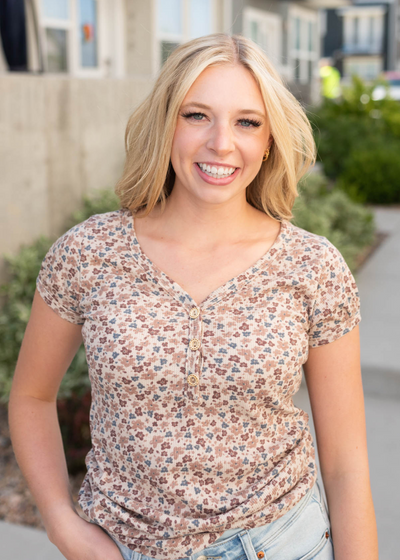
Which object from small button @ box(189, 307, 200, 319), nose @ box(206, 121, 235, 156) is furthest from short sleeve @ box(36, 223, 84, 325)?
nose @ box(206, 121, 235, 156)

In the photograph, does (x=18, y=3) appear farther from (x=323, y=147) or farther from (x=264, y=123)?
(x=323, y=147)

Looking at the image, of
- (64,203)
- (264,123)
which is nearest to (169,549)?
(264,123)

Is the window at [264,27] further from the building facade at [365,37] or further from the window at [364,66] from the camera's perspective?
the window at [364,66]

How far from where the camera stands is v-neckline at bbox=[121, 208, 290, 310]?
161 centimetres

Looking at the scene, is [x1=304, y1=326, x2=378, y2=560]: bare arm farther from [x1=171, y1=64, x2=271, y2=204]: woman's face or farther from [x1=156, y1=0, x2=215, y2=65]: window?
[x1=156, y1=0, x2=215, y2=65]: window

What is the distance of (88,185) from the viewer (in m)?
5.73

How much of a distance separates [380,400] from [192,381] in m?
3.48

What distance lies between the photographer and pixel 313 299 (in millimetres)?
1615

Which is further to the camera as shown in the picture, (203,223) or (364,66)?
(364,66)

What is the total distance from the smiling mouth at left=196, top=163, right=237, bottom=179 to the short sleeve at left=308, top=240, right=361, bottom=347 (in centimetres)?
31

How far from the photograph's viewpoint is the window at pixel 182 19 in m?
10.5

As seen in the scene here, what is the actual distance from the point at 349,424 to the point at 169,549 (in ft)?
1.75

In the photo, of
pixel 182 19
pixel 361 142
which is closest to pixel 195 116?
pixel 182 19

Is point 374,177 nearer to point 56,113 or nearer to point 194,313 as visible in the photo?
point 56,113
